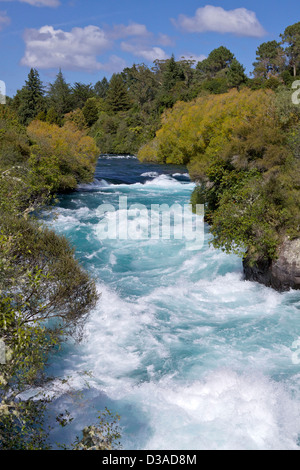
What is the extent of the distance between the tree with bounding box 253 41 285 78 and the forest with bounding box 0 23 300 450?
30.7 ft

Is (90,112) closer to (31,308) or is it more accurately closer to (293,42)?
(293,42)

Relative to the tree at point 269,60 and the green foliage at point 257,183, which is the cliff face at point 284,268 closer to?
the green foliage at point 257,183

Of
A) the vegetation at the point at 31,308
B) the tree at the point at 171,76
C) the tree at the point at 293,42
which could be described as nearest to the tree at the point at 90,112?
the tree at the point at 171,76

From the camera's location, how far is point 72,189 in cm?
2164

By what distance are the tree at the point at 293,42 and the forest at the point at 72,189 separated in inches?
320

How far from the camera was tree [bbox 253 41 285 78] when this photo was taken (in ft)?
184

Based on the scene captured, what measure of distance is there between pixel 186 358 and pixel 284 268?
3.38 m

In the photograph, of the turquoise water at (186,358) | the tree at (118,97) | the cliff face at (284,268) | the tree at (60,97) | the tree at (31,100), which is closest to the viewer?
the turquoise water at (186,358)

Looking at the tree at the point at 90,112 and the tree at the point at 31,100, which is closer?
A: the tree at the point at 31,100

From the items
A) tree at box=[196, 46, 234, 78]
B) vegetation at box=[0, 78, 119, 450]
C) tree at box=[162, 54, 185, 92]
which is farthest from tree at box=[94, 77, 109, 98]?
vegetation at box=[0, 78, 119, 450]

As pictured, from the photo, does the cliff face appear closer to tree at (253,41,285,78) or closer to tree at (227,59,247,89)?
tree at (227,59,247,89)

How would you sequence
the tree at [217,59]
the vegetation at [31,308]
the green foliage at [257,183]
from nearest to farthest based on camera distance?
the vegetation at [31,308], the green foliage at [257,183], the tree at [217,59]

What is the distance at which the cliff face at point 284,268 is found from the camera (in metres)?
8.74
